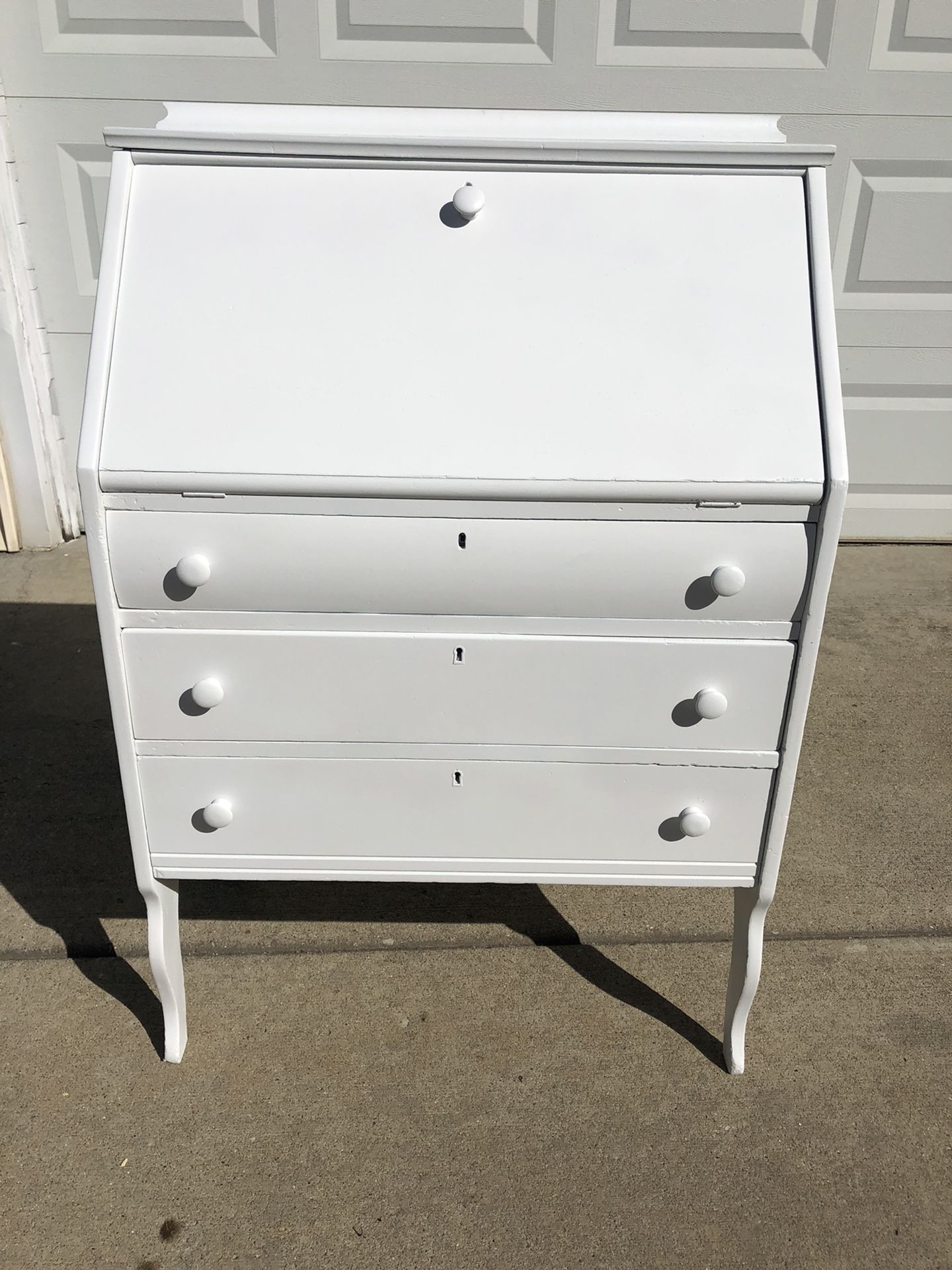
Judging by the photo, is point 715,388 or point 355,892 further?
point 355,892

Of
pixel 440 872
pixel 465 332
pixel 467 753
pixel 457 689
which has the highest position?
pixel 465 332

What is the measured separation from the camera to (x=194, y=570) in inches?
55.6

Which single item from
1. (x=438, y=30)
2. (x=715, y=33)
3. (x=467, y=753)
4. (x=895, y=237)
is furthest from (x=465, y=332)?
(x=895, y=237)

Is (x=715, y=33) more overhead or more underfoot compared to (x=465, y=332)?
more overhead

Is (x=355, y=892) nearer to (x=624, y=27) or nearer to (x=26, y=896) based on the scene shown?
(x=26, y=896)

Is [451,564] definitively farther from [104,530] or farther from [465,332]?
[104,530]

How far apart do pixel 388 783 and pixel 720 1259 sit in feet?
3.07

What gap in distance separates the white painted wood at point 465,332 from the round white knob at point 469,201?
2 centimetres

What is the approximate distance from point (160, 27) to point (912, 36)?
8.40ft

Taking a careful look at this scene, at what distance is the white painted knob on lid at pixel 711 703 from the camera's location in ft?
5.02

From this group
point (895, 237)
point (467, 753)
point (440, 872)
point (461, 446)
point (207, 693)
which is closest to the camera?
point (461, 446)

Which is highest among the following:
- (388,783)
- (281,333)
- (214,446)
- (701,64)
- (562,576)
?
(701,64)

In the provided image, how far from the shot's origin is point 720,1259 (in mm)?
1565

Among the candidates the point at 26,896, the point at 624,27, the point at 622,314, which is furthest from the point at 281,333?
the point at 624,27
